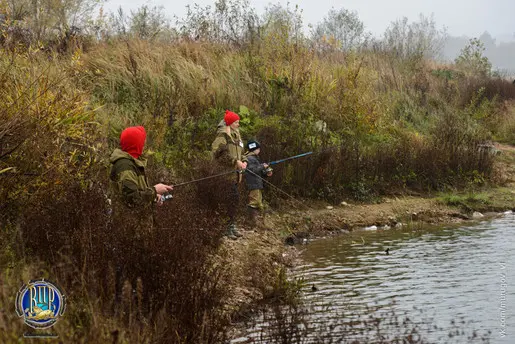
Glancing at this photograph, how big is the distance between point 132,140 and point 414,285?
391 centimetres

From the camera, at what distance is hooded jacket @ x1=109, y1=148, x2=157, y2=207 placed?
736cm

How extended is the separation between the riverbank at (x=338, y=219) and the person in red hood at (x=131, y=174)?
1.72 meters

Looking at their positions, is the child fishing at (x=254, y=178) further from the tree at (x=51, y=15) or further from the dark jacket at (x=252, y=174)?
the tree at (x=51, y=15)

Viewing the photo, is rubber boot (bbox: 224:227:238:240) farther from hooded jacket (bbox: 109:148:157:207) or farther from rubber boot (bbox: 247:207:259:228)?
hooded jacket (bbox: 109:148:157:207)

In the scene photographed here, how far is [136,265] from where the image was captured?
6.00 meters

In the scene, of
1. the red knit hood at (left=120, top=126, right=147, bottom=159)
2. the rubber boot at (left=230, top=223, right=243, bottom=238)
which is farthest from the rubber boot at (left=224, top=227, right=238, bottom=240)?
the red knit hood at (left=120, top=126, right=147, bottom=159)

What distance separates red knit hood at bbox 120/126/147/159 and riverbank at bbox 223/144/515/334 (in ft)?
6.71

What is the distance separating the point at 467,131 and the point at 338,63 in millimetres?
4043

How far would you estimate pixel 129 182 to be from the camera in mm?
7367

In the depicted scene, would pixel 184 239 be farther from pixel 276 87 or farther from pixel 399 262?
pixel 276 87

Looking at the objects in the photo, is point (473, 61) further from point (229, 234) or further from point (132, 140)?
point (132, 140)

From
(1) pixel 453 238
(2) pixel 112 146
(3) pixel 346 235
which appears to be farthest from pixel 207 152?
(1) pixel 453 238

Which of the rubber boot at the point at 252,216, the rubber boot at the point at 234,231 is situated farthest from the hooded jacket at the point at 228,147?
the rubber boot at the point at 234,231

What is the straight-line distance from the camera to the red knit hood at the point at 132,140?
24.4 ft
